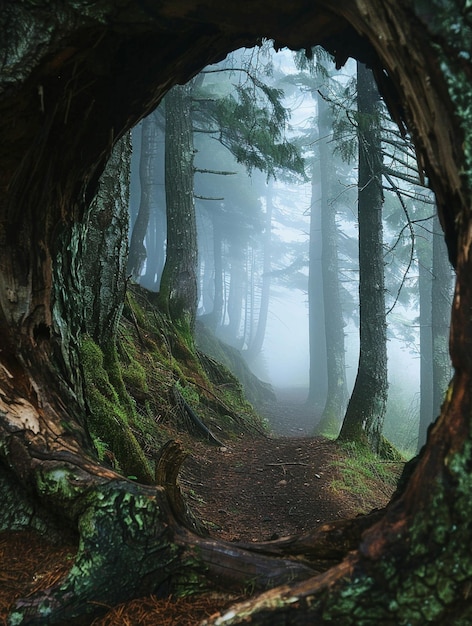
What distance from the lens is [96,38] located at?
2.30 metres

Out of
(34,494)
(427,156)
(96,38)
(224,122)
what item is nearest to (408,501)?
(427,156)

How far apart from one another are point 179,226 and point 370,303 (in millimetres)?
4284

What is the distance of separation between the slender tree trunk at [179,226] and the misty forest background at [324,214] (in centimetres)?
3

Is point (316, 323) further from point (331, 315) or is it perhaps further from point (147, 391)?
point (147, 391)

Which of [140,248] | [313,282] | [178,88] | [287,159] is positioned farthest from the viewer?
[313,282]

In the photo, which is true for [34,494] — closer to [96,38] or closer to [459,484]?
[459,484]

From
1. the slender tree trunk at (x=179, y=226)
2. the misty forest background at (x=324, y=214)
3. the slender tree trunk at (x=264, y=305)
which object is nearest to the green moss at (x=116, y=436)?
the misty forest background at (x=324, y=214)

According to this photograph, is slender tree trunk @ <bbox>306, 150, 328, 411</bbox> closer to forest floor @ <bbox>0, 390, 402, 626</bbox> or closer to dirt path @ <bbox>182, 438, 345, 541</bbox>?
forest floor @ <bbox>0, 390, 402, 626</bbox>

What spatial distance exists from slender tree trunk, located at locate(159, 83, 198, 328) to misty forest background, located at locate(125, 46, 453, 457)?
0.03 meters

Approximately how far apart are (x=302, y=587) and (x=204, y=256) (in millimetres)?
46996

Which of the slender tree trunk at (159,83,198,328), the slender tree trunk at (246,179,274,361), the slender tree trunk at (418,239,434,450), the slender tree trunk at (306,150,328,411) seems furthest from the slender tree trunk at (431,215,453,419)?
the slender tree trunk at (246,179,274,361)

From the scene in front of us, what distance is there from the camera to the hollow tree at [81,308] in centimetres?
152

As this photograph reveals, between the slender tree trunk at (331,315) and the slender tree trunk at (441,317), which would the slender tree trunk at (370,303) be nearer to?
the slender tree trunk at (441,317)

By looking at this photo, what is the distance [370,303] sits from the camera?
749cm
